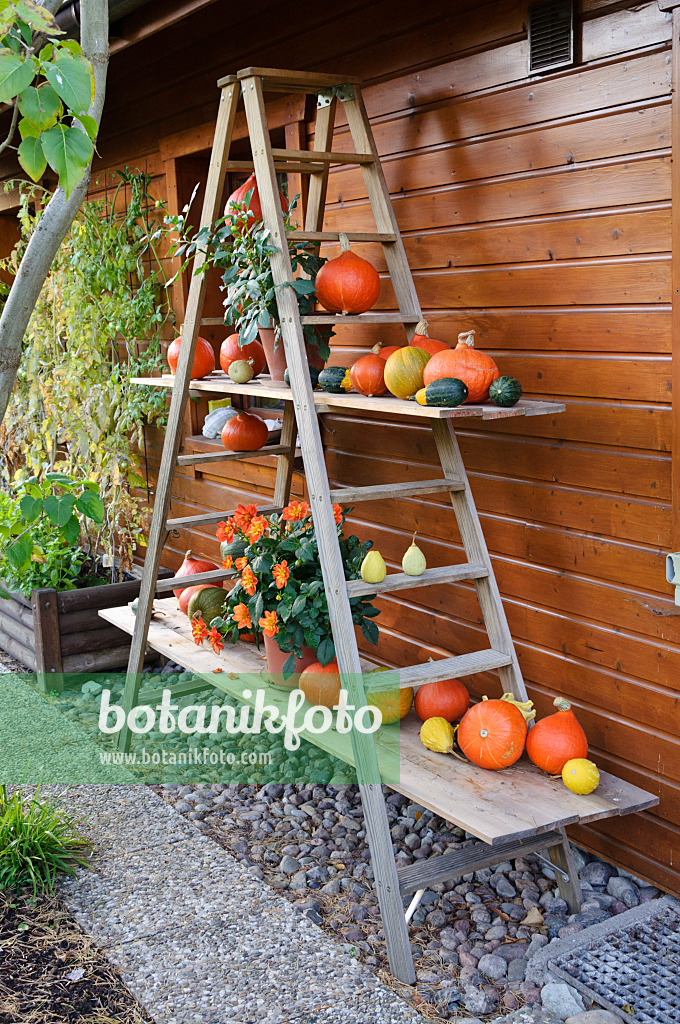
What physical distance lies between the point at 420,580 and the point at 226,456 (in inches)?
49.4

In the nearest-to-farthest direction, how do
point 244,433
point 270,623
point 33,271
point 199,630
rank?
point 33,271
point 270,623
point 199,630
point 244,433

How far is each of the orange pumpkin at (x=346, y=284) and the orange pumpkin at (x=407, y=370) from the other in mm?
349

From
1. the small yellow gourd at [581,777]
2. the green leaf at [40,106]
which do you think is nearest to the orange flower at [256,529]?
the small yellow gourd at [581,777]

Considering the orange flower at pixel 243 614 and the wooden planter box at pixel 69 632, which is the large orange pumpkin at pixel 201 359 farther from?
the wooden planter box at pixel 69 632

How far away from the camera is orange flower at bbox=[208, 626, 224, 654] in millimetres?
3385

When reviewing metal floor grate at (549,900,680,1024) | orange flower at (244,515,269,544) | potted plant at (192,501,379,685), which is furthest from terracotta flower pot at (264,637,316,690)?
metal floor grate at (549,900,680,1024)

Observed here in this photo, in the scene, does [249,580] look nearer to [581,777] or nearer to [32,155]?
[581,777]

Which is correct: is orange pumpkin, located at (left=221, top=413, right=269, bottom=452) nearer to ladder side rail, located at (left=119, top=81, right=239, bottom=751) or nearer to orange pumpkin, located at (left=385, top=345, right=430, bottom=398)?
ladder side rail, located at (left=119, top=81, right=239, bottom=751)

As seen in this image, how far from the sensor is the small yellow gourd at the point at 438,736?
8.74 ft

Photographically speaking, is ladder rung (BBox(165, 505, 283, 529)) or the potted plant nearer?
the potted plant

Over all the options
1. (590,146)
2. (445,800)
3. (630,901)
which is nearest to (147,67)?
(590,146)

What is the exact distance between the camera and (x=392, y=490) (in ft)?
8.86

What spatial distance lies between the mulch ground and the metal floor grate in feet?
3.42

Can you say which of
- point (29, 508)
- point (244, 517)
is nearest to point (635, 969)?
point (244, 517)
